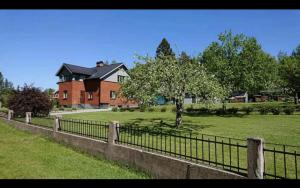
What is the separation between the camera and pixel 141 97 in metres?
18.5

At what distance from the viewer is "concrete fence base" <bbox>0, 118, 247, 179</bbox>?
754 centimetres

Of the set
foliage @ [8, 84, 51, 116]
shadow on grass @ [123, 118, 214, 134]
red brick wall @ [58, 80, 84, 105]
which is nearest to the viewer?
shadow on grass @ [123, 118, 214, 134]

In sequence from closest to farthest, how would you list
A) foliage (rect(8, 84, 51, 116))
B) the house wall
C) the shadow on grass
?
the shadow on grass
foliage (rect(8, 84, 51, 116))
the house wall

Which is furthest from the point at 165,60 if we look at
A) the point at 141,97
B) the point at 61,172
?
the point at 61,172

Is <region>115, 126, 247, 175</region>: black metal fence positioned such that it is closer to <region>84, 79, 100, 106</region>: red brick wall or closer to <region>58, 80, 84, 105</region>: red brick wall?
<region>84, 79, 100, 106</region>: red brick wall

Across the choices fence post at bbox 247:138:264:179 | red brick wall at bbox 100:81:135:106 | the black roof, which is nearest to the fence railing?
fence post at bbox 247:138:264:179

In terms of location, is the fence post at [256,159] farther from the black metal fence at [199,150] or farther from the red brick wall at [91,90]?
the red brick wall at [91,90]

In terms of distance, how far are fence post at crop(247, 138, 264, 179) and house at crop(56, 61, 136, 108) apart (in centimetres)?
4128

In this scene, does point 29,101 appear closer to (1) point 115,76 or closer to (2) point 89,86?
(2) point 89,86

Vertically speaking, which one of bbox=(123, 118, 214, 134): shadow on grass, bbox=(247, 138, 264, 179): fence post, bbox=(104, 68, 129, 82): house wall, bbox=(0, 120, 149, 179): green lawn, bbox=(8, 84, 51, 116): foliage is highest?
bbox=(104, 68, 129, 82): house wall

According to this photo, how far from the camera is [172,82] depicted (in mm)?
18875

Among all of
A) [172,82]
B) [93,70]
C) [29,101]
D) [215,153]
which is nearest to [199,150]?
[215,153]
